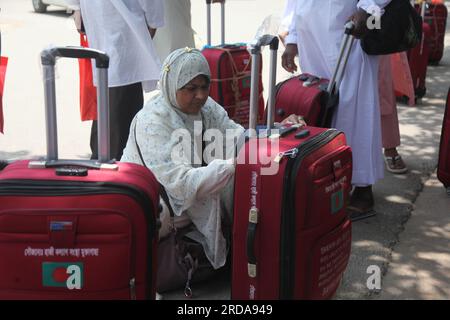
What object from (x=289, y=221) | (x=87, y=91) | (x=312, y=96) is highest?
(x=312, y=96)

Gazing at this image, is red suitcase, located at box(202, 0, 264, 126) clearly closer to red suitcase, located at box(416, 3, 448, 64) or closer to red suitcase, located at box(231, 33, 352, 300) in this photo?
red suitcase, located at box(231, 33, 352, 300)

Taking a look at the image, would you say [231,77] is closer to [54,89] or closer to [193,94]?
[193,94]

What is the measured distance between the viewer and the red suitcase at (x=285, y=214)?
99.0 inches

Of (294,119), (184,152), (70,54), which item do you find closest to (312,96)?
(294,119)

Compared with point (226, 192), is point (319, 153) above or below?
above

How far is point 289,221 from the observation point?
252cm

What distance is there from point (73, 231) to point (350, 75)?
6.84ft

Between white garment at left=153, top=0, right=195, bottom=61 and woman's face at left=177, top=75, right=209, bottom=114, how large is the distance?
6.46ft

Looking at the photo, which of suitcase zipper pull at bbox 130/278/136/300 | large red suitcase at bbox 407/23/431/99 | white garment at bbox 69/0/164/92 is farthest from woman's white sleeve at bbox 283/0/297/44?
large red suitcase at bbox 407/23/431/99

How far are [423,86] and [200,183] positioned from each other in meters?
4.37

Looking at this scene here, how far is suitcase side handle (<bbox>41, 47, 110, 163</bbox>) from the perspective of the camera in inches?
89.9
